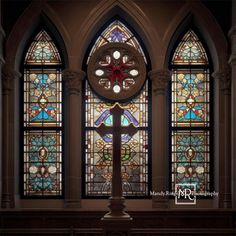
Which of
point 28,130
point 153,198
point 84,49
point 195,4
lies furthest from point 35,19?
point 153,198

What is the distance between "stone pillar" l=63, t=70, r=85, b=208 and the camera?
494 inches

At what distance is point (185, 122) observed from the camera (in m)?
13.0

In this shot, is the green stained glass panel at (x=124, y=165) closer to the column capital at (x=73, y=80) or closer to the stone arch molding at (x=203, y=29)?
the column capital at (x=73, y=80)

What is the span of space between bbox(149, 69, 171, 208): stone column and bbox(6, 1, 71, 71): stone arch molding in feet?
5.43

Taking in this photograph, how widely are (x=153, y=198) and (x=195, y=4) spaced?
3.37 meters

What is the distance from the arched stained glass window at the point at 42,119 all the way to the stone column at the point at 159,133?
164cm

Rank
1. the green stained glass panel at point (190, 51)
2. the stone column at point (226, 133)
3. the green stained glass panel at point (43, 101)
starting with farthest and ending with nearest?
the green stained glass panel at point (190, 51) < the green stained glass panel at point (43, 101) < the stone column at point (226, 133)

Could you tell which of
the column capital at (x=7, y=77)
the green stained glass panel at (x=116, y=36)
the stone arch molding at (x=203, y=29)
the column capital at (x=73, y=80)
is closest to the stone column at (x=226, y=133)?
the stone arch molding at (x=203, y=29)

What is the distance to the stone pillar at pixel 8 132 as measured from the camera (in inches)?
492

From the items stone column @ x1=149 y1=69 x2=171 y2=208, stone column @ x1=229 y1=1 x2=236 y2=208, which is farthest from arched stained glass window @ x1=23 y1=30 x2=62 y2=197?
stone column @ x1=229 y1=1 x2=236 y2=208
